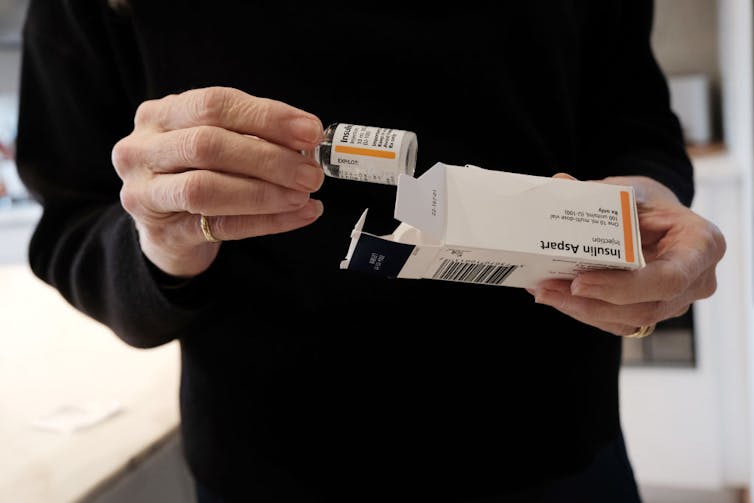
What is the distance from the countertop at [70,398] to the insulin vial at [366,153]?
43 centimetres

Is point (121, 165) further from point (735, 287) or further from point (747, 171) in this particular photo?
point (735, 287)

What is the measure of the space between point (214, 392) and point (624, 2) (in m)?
0.55

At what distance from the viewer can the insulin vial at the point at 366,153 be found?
17.5 inches

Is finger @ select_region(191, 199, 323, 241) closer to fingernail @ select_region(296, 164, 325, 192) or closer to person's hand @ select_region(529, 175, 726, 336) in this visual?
fingernail @ select_region(296, 164, 325, 192)

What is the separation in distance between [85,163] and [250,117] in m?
0.31

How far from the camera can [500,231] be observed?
444mm

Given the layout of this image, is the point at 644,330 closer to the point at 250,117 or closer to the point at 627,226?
the point at 627,226

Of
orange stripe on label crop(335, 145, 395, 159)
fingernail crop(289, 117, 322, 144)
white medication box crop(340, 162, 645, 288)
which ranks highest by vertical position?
fingernail crop(289, 117, 322, 144)

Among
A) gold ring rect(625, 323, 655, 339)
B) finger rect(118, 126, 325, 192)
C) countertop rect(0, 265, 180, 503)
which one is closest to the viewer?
finger rect(118, 126, 325, 192)

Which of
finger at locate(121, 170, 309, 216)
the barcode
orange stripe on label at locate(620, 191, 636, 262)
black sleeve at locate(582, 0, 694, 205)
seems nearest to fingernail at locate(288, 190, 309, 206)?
finger at locate(121, 170, 309, 216)

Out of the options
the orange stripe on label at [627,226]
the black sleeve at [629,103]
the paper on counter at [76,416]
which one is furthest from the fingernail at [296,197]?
the paper on counter at [76,416]

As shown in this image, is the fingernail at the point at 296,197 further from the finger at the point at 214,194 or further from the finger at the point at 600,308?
the finger at the point at 600,308

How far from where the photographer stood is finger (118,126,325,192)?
0.39 m

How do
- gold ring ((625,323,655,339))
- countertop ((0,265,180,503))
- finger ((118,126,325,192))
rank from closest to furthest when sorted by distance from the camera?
finger ((118,126,325,192)), gold ring ((625,323,655,339)), countertop ((0,265,180,503))
